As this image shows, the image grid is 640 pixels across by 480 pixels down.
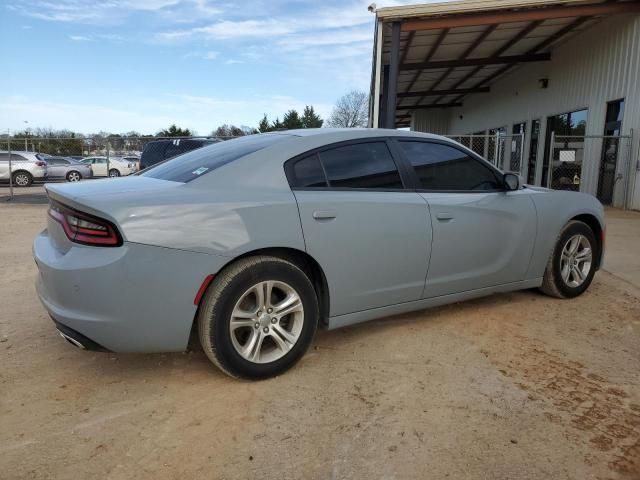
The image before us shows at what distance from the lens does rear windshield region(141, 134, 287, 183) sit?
3092 mm

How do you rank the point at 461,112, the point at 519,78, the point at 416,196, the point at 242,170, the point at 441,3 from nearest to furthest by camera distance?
the point at 242,170 → the point at 416,196 → the point at 441,3 → the point at 519,78 → the point at 461,112

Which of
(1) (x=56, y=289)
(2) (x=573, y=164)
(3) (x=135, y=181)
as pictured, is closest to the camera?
(1) (x=56, y=289)

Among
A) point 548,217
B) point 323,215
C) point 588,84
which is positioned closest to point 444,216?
point 323,215

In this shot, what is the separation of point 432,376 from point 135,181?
7.37ft

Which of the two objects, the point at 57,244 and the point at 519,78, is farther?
the point at 519,78

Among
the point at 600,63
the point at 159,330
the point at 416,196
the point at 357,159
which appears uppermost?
the point at 600,63

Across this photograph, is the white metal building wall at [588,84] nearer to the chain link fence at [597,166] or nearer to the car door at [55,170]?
the chain link fence at [597,166]

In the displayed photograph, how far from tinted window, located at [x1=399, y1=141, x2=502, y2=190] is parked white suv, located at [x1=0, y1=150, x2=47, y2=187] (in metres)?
21.5

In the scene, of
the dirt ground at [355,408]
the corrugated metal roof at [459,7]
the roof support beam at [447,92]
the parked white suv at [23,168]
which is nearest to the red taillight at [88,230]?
Answer: the dirt ground at [355,408]

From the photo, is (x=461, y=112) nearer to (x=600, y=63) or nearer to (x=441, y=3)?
(x=600, y=63)

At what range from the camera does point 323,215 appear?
306 centimetres


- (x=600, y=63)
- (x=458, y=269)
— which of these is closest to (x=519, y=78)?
(x=600, y=63)

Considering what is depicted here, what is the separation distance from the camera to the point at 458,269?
3703 millimetres

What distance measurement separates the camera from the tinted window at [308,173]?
10.2 feet
